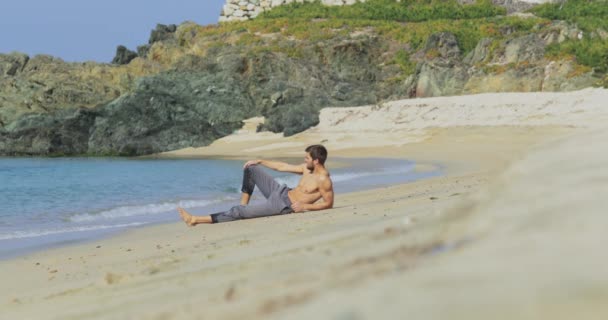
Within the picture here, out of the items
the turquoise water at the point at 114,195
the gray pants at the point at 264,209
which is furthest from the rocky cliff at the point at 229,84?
the gray pants at the point at 264,209

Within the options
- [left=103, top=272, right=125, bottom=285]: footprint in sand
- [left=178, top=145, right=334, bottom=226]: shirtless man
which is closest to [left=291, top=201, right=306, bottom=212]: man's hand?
[left=178, top=145, right=334, bottom=226]: shirtless man

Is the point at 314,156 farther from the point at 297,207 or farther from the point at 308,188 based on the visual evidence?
the point at 297,207

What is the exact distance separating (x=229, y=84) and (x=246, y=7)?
27.7m

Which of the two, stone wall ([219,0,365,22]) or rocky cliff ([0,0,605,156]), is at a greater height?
stone wall ([219,0,365,22])

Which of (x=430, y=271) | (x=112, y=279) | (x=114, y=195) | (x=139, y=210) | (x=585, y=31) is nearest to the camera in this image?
(x=430, y=271)

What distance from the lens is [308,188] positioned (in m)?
8.20

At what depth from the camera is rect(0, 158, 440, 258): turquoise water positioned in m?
9.03

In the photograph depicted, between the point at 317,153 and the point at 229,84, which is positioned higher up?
the point at 229,84

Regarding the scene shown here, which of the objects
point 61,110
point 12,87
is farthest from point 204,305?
point 12,87

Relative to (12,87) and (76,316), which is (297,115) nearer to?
(12,87)

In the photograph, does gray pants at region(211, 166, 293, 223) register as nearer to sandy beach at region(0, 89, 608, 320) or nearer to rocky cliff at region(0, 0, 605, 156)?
sandy beach at region(0, 89, 608, 320)

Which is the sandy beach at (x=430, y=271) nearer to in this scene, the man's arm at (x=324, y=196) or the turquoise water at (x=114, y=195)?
the man's arm at (x=324, y=196)

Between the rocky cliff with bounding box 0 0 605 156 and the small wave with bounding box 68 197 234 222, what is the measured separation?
1784 cm

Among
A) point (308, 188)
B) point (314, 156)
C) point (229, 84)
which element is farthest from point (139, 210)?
point (229, 84)
